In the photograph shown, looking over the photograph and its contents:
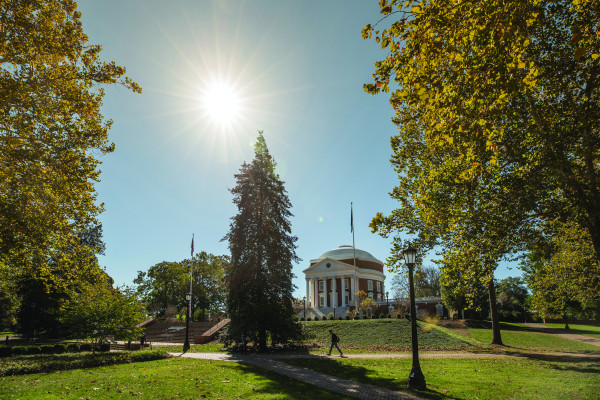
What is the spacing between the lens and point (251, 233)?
82.8 ft

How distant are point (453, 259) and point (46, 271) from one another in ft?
48.5

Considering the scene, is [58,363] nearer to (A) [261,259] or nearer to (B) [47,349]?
(B) [47,349]

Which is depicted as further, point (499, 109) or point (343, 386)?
point (343, 386)

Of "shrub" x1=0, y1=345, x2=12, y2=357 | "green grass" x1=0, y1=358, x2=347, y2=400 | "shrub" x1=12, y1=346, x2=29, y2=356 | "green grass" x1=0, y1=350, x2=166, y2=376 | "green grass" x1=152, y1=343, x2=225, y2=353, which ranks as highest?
"green grass" x1=0, y1=358, x2=347, y2=400

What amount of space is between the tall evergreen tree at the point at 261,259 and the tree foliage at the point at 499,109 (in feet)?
38.3

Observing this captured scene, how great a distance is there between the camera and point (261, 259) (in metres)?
24.8

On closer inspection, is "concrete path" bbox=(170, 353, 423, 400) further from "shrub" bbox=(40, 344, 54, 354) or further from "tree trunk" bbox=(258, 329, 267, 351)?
"shrub" bbox=(40, 344, 54, 354)

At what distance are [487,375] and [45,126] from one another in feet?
56.0

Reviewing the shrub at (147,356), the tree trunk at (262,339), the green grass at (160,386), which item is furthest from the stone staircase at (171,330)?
the green grass at (160,386)

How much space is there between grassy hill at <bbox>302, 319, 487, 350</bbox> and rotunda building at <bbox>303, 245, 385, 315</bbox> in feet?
112

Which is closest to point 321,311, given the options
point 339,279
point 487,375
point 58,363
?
point 339,279

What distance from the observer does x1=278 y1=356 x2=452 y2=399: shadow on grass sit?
31.3 feet

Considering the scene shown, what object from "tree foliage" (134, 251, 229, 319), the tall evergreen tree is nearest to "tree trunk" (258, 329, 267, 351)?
the tall evergreen tree

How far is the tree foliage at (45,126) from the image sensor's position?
9.67 meters
